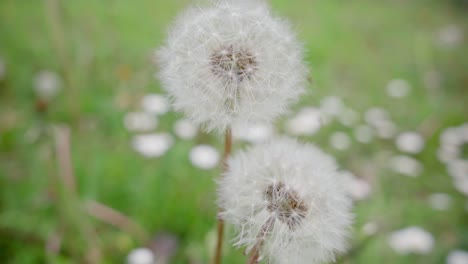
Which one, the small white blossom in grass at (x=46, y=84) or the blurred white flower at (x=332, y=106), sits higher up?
the blurred white flower at (x=332, y=106)

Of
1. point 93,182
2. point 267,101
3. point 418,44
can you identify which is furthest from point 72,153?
point 418,44

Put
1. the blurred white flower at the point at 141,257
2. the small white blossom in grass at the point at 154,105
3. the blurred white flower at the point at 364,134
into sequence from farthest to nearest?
1. the blurred white flower at the point at 364,134
2. the small white blossom in grass at the point at 154,105
3. the blurred white flower at the point at 141,257

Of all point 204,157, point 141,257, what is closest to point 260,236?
point 141,257

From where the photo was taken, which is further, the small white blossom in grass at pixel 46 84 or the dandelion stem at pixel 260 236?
the small white blossom in grass at pixel 46 84

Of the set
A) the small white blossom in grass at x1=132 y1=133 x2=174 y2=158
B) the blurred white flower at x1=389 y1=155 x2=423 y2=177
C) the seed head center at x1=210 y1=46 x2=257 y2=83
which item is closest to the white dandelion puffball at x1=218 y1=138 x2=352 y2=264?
the seed head center at x1=210 y1=46 x2=257 y2=83

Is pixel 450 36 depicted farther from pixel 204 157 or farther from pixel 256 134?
pixel 204 157

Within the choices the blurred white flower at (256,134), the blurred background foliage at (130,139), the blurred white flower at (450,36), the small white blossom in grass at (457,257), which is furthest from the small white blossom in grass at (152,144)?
the blurred white flower at (450,36)

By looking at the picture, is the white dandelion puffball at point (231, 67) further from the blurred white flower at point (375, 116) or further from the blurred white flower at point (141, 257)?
the blurred white flower at point (375, 116)

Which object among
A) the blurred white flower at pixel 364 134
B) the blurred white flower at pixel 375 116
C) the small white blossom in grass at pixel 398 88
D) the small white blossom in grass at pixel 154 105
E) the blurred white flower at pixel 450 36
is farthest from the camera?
the blurred white flower at pixel 450 36

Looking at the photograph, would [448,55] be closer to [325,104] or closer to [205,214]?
[325,104]
